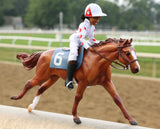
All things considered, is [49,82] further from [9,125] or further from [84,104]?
[84,104]

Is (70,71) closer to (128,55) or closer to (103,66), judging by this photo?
(103,66)

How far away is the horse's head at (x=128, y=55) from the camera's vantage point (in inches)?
90.2

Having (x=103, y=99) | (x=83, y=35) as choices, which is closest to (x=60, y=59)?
(x=83, y=35)

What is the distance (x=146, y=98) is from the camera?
22.9 ft

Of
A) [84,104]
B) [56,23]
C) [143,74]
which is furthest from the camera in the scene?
[56,23]

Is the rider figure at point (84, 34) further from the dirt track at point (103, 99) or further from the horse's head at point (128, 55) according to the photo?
the dirt track at point (103, 99)

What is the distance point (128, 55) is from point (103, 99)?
182 inches

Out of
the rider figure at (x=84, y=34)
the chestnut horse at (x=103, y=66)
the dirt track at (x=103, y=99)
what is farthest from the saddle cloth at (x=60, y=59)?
the dirt track at (x=103, y=99)

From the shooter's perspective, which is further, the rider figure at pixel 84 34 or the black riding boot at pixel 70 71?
the black riding boot at pixel 70 71

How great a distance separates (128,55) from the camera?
234 cm

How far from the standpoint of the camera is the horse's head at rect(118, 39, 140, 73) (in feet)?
7.52

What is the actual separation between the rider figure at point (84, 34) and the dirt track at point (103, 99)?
293cm

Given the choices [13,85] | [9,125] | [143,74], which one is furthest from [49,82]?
[143,74]

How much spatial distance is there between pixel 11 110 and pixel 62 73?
2.82 ft
